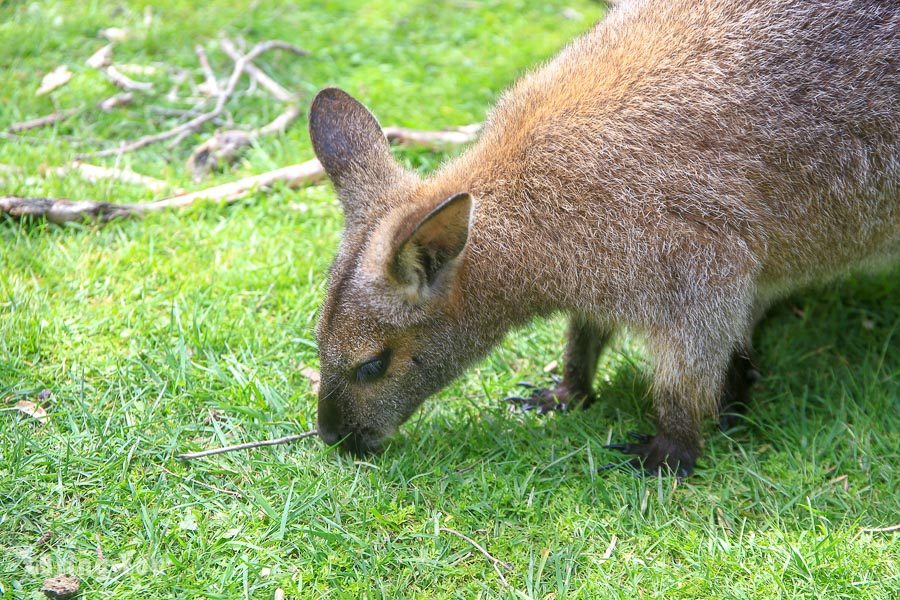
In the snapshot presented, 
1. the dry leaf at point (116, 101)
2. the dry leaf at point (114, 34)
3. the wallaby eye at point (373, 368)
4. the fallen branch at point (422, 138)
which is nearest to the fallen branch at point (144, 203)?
the fallen branch at point (422, 138)

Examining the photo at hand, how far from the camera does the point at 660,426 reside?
14.3ft

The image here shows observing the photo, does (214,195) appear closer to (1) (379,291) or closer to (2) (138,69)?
(2) (138,69)

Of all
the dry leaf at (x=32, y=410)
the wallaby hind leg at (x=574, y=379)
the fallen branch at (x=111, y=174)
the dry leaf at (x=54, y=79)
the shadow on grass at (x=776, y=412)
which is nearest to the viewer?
the dry leaf at (x=32, y=410)

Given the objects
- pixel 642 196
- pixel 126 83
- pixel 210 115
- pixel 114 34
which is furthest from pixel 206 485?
pixel 114 34

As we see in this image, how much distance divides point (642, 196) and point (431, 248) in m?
0.94

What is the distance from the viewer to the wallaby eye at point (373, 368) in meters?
4.01

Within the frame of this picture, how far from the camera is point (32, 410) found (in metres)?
4.25

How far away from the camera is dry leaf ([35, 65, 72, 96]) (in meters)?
6.64

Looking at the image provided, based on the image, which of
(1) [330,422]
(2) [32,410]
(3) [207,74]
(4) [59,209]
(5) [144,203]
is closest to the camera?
(1) [330,422]

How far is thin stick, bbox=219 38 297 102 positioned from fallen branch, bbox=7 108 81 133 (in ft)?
4.09

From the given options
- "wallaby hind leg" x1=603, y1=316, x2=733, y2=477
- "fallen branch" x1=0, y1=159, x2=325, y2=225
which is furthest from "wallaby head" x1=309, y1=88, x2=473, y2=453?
"fallen branch" x1=0, y1=159, x2=325, y2=225

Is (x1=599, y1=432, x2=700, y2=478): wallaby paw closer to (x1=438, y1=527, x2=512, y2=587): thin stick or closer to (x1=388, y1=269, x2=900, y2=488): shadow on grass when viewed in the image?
(x1=388, y1=269, x2=900, y2=488): shadow on grass

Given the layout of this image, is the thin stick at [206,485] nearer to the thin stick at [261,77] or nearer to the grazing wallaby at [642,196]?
the grazing wallaby at [642,196]

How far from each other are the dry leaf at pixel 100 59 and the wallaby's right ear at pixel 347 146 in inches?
133
